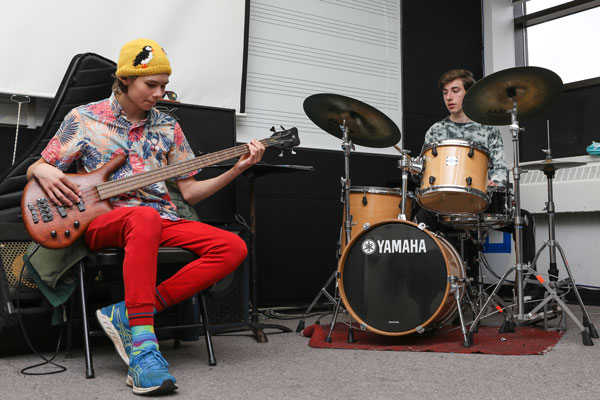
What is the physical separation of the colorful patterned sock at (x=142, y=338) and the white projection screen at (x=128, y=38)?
1.65 meters

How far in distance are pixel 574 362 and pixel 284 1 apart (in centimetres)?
276

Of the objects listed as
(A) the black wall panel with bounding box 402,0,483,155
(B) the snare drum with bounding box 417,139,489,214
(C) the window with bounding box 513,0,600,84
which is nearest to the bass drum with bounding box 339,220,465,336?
(B) the snare drum with bounding box 417,139,489,214

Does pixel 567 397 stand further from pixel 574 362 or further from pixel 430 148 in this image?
pixel 430 148

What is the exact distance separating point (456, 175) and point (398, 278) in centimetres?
51

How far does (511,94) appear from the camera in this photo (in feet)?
8.83

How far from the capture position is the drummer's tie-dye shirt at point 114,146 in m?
2.19

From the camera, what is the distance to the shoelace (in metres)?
1.76

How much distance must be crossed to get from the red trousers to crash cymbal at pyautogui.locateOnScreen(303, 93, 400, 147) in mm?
895

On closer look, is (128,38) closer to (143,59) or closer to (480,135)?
(143,59)

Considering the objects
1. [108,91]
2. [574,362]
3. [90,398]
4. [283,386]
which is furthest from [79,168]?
[574,362]

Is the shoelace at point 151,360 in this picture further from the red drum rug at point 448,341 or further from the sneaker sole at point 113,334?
the red drum rug at point 448,341

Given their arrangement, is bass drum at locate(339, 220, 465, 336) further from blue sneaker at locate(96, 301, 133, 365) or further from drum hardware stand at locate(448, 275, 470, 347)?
blue sneaker at locate(96, 301, 133, 365)

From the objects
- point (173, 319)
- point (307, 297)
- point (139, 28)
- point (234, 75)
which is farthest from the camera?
point (307, 297)

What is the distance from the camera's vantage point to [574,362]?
85.9 inches
